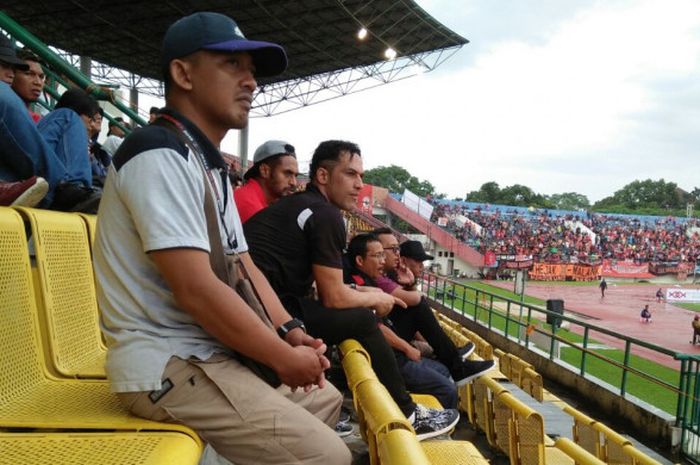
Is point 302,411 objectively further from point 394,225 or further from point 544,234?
point 544,234

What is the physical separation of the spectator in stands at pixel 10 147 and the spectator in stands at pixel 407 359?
2077 mm

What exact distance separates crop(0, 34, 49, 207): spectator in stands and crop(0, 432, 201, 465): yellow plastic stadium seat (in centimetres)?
100

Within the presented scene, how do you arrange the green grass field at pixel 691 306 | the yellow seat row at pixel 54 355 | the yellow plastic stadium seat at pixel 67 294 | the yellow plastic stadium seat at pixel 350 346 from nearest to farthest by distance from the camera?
the yellow seat row at pixel 54 355
the yellow plastic stadium seat at pixel 67 294
the yellow plastic stadium seat at pixel 350 346
the green grass field at pixel 691 306

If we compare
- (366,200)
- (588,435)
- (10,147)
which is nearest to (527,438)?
(588,435)

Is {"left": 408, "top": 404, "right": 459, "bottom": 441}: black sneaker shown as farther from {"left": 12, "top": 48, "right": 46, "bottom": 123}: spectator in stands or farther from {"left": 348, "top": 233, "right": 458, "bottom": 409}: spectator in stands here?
{"left": 12, "top": 48, "right": 46, "bottom": 123}: spectator in stands

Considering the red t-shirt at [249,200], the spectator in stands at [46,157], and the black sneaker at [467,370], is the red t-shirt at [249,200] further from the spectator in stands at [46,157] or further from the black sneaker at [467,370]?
the black sneaker at [467,370]

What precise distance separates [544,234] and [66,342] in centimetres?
4837

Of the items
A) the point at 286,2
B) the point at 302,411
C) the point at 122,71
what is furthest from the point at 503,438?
the point at 122,71

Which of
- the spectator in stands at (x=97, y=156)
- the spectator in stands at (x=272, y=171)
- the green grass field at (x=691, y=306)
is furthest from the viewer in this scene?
the green grass field at (x=691, y=306)

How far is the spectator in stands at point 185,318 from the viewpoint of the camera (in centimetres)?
125

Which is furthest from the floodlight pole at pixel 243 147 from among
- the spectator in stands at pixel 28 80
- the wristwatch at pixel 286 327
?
the wristwatch at pixel 286 327

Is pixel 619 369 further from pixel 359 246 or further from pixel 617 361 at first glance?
pixel 359 246

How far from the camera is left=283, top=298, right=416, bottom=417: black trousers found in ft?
7.99

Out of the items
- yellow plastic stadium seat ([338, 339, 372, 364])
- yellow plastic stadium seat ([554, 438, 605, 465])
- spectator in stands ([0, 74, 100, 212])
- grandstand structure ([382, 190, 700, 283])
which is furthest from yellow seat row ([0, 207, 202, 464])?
grandstand structure ([382, 190, 700, 283])
